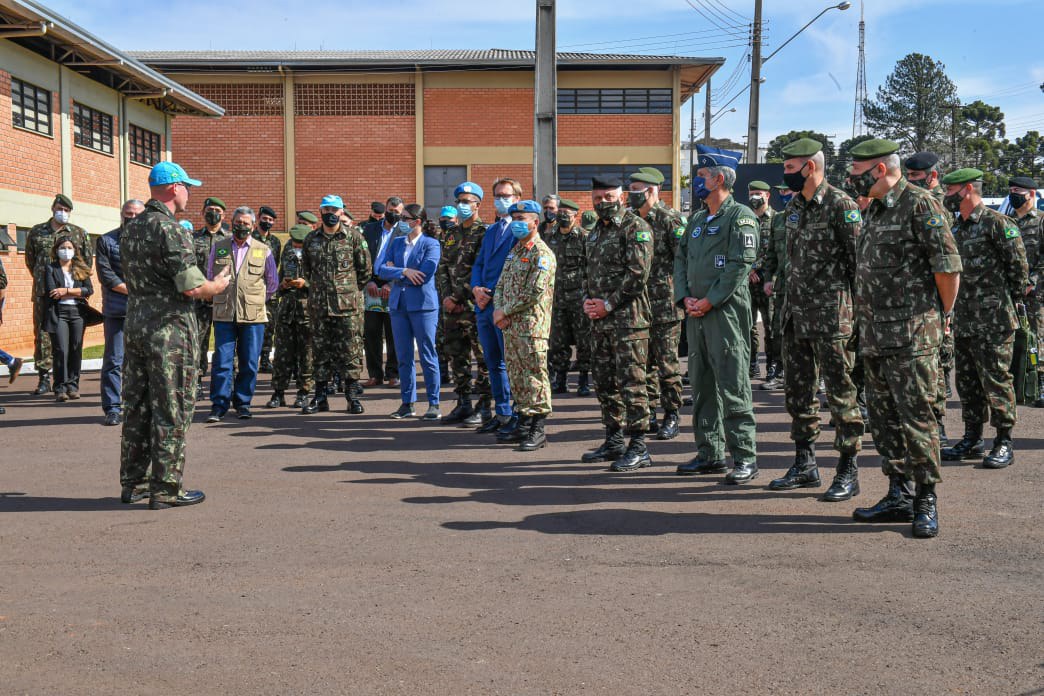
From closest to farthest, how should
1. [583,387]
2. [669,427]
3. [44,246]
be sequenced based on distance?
[669,427], [44,246], [583,387]

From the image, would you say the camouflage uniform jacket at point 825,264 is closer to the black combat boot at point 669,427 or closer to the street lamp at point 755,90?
the black combat boot at point 669,427

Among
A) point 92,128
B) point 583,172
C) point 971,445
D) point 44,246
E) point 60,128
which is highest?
point 583,172

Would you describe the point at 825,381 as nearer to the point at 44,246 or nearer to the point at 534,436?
the point at 534,436

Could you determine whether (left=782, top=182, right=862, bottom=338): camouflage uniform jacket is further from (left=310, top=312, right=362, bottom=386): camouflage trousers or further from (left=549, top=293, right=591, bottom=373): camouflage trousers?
(left=549, top=293, right=591, bottom=373): camouflage trousers

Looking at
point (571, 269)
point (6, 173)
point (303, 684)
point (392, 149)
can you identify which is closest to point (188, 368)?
point (303, 684)

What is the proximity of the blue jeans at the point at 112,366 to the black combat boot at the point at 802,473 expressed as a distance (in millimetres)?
6713

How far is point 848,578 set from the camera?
195 inches

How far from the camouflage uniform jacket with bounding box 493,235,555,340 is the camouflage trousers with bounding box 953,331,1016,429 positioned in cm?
335

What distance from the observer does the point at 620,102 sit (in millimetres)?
35969

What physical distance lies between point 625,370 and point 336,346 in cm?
438

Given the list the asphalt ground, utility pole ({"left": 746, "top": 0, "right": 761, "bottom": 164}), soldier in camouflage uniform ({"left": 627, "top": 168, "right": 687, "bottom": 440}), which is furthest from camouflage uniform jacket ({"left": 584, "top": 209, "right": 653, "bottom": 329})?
utility pole ({"left": 746, "top": 0, "right": 761, "bottom": 164})

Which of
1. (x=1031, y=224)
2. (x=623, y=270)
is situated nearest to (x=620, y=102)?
(x=1031, y=224)

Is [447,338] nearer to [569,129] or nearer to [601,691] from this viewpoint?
[601,691]

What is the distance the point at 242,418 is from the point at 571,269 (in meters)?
4.32
